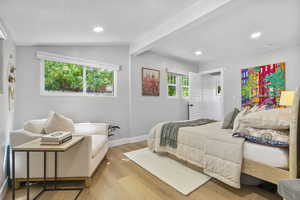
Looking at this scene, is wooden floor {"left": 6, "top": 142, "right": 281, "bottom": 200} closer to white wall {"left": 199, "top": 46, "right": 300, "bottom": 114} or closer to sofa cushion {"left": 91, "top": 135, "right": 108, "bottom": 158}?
sofa cushion {"left": 91, "top": 135, "right": 108, "bottom": 158}

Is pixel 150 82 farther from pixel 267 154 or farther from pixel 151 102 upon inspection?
pixel 267 154

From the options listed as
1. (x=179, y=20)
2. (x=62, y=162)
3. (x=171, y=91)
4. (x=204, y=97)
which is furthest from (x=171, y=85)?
(x=62, y=162)

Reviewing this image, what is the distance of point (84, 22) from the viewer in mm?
2125

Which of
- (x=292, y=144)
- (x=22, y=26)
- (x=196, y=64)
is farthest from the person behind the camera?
(x=196, y=64)

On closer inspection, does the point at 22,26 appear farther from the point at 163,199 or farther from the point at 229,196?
the point at 229,196

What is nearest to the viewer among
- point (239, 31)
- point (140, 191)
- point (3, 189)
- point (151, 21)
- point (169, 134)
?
point (3, 189)

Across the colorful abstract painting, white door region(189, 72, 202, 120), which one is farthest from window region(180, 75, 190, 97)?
the colorful abstract painting

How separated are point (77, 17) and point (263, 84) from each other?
172 inches

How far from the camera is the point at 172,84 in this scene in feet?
15.2

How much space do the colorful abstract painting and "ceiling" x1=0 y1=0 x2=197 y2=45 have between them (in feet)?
10.0

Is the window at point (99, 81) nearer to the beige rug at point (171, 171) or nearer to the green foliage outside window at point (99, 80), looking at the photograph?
the green foliage outside window at point (99, 80)

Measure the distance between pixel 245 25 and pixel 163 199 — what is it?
9.76 ft

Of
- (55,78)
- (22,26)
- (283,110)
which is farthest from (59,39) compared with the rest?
(283,110)

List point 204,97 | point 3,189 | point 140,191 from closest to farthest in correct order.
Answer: point 3,189 → point 140,191 → point 204,97
